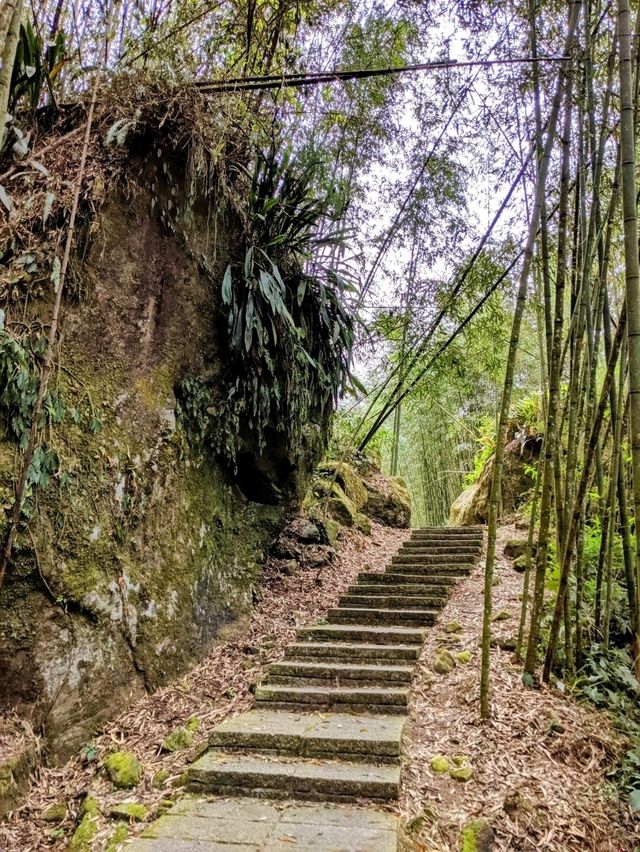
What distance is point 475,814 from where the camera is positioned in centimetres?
204

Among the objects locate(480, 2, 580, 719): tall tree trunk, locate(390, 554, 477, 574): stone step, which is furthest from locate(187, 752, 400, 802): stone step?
locate(390, 554, 477, 574): stone step

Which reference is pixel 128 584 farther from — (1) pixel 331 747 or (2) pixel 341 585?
(2) pixel 341 585

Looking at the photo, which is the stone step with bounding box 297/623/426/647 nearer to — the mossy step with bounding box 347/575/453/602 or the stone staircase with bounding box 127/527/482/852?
the stone staircase with bounding box 127/527/482/852

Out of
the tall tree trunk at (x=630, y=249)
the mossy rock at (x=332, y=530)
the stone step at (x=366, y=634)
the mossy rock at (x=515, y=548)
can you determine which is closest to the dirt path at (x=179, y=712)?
the stone step at (x=366, y=634)

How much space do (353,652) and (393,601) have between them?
1.04 m

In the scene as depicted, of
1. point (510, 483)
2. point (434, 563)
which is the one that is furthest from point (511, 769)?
point (510, 483)

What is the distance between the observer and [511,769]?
228 cm

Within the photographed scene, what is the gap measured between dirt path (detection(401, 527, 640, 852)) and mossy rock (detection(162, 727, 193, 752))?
1146 millimetres

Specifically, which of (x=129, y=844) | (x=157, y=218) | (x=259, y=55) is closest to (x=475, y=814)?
(x=129, y=844)

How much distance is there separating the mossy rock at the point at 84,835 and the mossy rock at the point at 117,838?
0.08 metres

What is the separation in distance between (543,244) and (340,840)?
2.96 m

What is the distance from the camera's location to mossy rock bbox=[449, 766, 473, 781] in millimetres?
2227

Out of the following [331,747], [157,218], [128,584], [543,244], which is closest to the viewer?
[331,747]

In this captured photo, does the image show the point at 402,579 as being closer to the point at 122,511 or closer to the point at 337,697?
the point at 337,697
